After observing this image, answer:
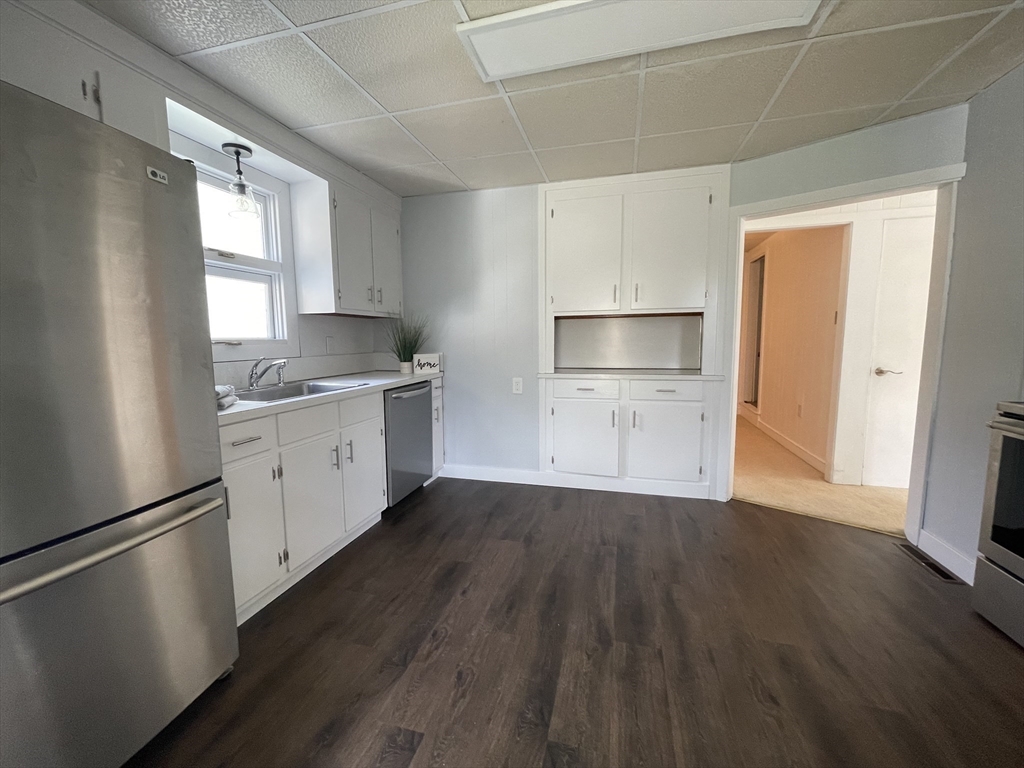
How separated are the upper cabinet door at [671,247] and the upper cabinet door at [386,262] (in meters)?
1.94

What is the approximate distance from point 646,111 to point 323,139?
6.10ft

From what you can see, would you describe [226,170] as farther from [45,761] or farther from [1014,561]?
[1014,561]

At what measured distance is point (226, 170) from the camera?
220 cm

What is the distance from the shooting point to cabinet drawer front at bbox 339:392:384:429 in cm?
227

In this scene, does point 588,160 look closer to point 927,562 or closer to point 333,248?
point 333,248

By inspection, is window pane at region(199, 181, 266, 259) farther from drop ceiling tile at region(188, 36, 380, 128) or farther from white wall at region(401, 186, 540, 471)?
white wall at region(401, 186, 540, 471)

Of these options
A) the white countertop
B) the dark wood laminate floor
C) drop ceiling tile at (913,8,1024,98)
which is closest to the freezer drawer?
the dark wood laminate floor

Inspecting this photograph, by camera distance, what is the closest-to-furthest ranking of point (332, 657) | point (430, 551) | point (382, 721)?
point (382, 721) < point (332, 657) < point (430, 551)

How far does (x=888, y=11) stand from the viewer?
143cm

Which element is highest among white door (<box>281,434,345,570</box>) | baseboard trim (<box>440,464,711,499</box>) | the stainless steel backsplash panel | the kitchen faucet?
the stainless steel backsplash panel

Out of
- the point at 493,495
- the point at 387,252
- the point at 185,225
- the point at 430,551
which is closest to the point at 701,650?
the point at 430,551

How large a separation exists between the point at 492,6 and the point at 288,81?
103 centimetres

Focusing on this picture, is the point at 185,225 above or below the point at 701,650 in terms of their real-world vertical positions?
above

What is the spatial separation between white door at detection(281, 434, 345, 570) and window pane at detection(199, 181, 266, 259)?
121 centimetres
